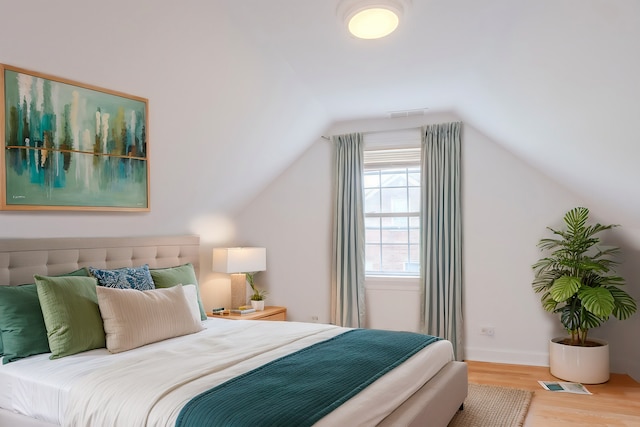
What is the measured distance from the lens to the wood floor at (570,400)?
3279 mm

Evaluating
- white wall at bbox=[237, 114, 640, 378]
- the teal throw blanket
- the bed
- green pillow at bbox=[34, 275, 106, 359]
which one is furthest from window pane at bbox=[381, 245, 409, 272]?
green pillow at bbox=[34, 275, 106, 359]

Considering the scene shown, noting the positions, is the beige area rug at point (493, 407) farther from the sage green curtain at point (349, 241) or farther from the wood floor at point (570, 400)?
the sage green curtain at point (349, 241)

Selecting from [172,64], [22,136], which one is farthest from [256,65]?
[22,136]

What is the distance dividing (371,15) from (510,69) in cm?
100

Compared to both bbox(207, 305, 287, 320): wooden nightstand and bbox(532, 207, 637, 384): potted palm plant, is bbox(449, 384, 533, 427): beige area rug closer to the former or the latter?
bbox(532, 207, 637, 384): potted palm plant

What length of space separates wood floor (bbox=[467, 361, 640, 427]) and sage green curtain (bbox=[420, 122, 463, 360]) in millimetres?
552

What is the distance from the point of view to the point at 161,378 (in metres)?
2.38

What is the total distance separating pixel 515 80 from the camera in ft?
10.9

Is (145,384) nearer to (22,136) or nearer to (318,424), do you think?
(318,424)

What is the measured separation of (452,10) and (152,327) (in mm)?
2662

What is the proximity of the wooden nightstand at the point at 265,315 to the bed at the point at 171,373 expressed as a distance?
2.86 feet

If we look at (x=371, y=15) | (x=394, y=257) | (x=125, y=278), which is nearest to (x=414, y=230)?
(x=394, y=257)

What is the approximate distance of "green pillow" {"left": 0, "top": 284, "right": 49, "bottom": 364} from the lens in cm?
286

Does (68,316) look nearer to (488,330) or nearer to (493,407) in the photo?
(493,407)
